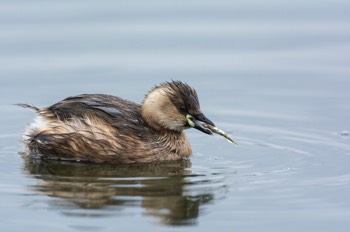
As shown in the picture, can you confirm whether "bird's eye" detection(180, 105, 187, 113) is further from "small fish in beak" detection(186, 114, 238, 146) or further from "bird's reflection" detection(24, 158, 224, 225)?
"bird's reflection" detection(24, 158, 224, 225)

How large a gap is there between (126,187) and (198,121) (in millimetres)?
1615

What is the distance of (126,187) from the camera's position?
416 inches

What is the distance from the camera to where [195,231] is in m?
9.24

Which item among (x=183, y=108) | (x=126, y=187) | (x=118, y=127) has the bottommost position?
(x=126, y=187)

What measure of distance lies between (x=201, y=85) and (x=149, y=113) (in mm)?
1990

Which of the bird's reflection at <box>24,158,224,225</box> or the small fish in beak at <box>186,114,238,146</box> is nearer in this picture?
the bird's reflection at <box>24,158,224,225</box>

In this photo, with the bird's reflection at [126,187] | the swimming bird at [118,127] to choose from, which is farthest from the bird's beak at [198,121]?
the bird's reflection at [126,187]

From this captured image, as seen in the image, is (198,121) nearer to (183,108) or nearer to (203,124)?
(203,124)

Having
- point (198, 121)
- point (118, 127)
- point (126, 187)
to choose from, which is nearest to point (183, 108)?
point (198, 121)

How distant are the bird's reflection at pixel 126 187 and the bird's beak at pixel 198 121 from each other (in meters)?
0.43

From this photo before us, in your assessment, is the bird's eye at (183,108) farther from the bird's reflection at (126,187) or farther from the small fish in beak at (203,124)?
the bird's reflection at (126,187)

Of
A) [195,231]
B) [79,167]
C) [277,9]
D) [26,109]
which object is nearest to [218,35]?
[277,9]

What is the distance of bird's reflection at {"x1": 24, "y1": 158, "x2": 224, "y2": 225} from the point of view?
993 centimetres

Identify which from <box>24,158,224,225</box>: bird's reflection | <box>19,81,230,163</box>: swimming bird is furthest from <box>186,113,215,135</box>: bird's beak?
<box>24,158,224,225</box>: bird's reflection
